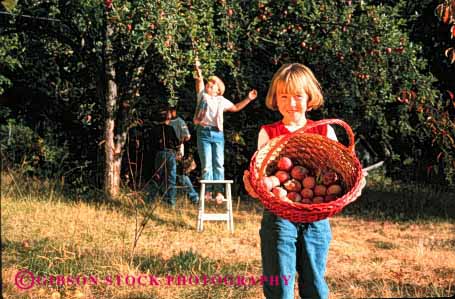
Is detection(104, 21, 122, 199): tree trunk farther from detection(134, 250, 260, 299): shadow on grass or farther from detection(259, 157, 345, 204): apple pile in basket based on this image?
detection(259, 157, 345, 204): apple pile in basket

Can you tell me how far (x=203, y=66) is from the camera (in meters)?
6.56

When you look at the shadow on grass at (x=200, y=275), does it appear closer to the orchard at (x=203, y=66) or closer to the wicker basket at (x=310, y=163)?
the wicker basket at (x=310, y=163)

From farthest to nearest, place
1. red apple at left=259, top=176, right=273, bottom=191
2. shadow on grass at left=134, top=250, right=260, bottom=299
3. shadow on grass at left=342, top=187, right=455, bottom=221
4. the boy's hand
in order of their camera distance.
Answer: shadow on grass at left=342, top=187, right=455, bottom=221, the boy's hand, shadow on grass at left=134, top=250, right=260, bottom=299, red apple at left=259, top=176, right=273, bottom=191

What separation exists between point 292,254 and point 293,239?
0.23 feet

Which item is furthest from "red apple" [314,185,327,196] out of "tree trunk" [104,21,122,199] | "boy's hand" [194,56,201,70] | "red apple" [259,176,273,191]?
"tree trunk" [104,21,122,199]

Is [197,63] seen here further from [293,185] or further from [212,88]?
[293,185]

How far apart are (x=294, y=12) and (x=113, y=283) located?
453cm

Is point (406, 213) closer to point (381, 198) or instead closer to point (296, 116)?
point (381, 198)

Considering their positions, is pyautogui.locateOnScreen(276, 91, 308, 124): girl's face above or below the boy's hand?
below

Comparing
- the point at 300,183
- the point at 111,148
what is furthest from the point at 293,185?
the point at 111,148

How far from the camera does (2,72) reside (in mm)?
9281

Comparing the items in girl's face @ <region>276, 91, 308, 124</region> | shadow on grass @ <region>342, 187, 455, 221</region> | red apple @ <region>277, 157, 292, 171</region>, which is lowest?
shadow on grass @ <region>342, 187, 455, 221</region>

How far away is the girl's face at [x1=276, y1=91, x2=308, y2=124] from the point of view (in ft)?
10.3

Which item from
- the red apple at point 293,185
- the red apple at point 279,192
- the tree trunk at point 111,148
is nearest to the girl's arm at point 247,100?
the tree trunk at point 111,148
